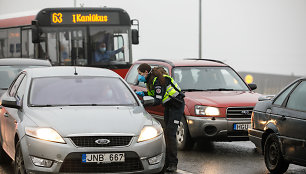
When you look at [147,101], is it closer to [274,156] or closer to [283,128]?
[283,128]

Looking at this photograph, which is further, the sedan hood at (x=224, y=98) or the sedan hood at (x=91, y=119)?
the sedan hood at (x=224, y=98)

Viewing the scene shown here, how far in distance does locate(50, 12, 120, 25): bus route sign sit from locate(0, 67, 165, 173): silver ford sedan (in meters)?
11.5

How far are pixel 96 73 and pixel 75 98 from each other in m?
0.73

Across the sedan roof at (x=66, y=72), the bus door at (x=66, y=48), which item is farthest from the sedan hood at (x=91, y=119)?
the bus door at (x=66, y=48)

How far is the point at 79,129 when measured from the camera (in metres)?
7.53

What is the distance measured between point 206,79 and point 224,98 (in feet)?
4.20

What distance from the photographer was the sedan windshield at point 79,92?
28.3 ft

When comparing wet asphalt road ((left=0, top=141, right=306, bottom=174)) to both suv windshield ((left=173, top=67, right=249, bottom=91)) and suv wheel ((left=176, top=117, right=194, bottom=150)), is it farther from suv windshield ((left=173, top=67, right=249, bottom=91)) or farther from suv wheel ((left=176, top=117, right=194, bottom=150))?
suv windshield ((left=173, top=67, right=249, bottom=91))

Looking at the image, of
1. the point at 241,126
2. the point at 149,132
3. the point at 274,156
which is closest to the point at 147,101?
the point at 149,132

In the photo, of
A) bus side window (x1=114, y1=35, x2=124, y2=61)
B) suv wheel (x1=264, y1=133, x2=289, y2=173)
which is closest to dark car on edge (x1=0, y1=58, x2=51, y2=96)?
suv wheel (x1=264, y1=133, x2=289, y2=173)

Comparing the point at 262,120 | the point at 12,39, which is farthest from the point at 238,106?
the point at 12,39

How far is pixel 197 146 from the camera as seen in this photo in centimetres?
1319

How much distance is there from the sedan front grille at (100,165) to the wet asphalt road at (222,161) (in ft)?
7.59

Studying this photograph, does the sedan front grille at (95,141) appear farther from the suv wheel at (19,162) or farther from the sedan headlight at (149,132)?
the suv wheel at (19,162)
